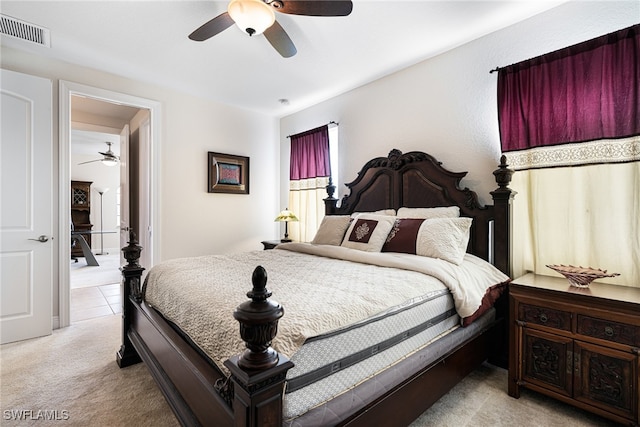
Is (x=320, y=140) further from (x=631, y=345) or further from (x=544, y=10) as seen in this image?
(x=631, y=345)

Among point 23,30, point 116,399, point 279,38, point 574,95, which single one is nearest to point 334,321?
point 116,399

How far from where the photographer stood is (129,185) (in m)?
4.41

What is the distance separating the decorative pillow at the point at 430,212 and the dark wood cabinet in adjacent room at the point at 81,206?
8.02 meters

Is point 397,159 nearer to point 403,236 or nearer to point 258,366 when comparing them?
point 403,236

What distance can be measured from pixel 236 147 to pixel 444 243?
3257 mm

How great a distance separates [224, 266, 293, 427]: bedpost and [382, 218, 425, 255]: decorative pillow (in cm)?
171

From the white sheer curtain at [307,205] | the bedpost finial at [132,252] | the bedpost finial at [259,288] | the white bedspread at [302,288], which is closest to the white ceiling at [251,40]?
the white sheer curtain at [307,205]

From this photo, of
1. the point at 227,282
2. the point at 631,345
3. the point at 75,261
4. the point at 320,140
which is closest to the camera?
the point at 631,345

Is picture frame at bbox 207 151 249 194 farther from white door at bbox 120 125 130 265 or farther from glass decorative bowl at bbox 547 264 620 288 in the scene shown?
glass decorative bowl at bbox 547 264 620 288

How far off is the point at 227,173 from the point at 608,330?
4.05m

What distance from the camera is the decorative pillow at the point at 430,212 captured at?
256cm

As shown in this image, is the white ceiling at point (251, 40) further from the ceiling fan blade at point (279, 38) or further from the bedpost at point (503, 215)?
the bedpost at point (503, 215)

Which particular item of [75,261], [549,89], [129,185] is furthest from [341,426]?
[75,261]

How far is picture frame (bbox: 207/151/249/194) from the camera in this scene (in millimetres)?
4051
